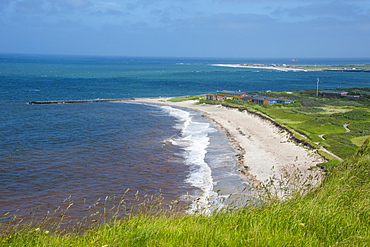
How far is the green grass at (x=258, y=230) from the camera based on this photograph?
21.5 ft

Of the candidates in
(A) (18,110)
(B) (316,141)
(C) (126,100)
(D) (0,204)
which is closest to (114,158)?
(D) (0,204)

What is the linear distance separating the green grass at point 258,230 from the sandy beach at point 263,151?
7.44 meters

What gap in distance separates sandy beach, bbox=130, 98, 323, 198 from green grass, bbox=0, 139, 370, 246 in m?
7.44

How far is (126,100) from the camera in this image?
80875 millimetres

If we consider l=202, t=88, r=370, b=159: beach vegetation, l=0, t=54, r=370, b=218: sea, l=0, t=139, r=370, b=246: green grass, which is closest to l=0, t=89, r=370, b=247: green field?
l=0, t=139, r=370, b=246: green grass

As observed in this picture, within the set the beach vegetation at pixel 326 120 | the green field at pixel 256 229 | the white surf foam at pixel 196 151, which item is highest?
the green field at pixel 256 229

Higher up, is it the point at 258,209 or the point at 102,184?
the point at 258,209

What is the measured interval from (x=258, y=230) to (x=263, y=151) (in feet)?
91.0

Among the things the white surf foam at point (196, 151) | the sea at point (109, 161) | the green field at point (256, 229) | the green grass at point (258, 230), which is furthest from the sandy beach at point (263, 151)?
the green grass at point (258, 230)

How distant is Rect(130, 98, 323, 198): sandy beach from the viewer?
2647 cm

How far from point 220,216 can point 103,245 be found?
3.06m

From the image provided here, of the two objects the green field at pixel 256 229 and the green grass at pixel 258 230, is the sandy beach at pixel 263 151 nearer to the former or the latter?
the green field at pixel 256 229

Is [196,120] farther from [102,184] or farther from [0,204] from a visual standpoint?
[0,204]

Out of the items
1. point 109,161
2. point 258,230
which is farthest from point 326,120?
point 258,230
